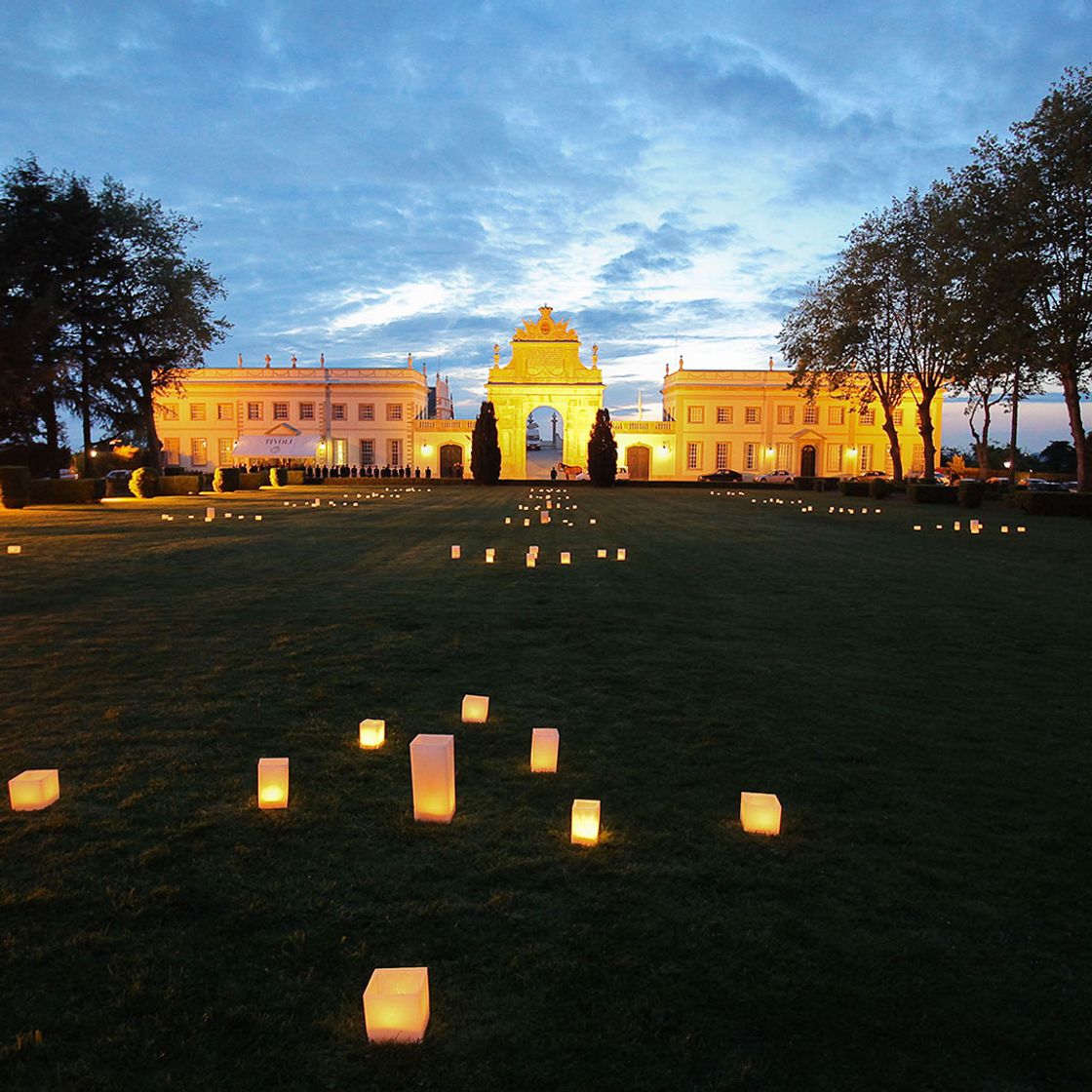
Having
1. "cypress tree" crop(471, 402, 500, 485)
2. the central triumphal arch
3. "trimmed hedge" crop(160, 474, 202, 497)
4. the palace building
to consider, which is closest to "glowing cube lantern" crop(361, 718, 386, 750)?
"trimmed hedge" crop(160, 474, 202, 497)

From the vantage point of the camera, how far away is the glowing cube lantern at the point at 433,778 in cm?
363

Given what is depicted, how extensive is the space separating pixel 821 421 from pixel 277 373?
48.1 meters

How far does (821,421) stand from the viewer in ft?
231

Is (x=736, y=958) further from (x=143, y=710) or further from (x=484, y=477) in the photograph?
(x=484, y=477)

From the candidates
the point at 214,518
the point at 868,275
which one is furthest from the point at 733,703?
the point at 868,275

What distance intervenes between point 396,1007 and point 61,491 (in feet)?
107

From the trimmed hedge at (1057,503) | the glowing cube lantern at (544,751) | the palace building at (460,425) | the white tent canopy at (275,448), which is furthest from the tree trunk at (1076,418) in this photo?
the white tent canopy at (275,448)

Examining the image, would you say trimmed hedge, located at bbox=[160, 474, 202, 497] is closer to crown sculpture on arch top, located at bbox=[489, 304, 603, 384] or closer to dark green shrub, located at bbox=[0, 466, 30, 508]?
dark green shrub, located at bbox=[0, 466, 30, 508]

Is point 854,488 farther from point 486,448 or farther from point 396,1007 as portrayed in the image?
point 396,1007

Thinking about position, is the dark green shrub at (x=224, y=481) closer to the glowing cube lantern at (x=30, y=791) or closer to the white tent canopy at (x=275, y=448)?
the white tent canopy at (x=275, y=448)

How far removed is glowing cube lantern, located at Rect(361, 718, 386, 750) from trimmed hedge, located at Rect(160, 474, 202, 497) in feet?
116

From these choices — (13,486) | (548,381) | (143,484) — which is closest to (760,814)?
(13,486)

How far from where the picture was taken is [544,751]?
4312mm

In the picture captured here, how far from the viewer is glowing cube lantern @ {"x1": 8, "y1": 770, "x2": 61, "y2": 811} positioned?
12.6 feet
